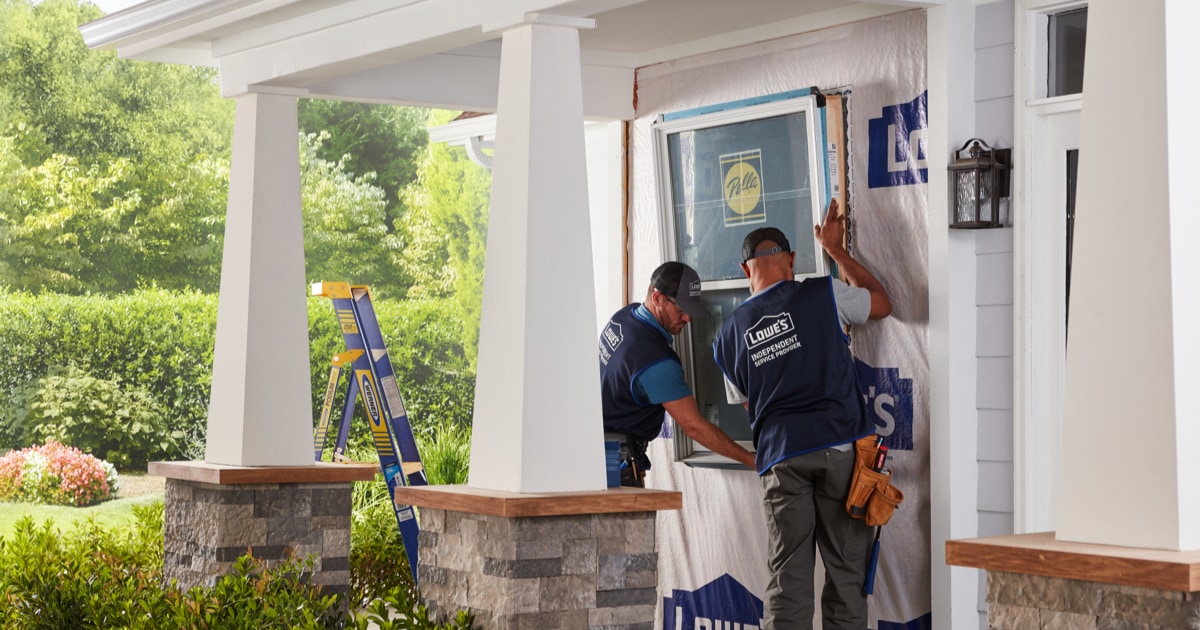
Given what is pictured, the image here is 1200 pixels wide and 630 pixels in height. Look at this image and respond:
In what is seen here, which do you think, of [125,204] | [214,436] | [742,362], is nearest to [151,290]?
[125,204]

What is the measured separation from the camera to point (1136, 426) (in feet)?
11.9

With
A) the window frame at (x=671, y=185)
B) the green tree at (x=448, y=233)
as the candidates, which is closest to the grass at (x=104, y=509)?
the green tree at (x=448, y=233)

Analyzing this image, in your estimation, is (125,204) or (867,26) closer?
(867,26)

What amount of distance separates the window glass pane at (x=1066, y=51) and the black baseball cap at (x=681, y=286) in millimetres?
1926

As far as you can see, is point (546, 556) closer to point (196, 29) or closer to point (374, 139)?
point (196, 29)

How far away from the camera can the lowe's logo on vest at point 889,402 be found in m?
6.34

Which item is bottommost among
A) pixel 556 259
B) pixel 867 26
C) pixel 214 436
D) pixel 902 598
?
pixel 902 598

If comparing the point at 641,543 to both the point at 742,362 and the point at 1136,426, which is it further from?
the point at 1136,426

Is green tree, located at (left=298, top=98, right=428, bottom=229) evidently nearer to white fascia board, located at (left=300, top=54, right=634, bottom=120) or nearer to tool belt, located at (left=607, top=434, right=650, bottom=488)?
white fascia board, located at (left=300, top=54, right=634, bottom=120)

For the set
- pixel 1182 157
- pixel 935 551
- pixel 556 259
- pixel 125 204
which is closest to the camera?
pixel 1182 157

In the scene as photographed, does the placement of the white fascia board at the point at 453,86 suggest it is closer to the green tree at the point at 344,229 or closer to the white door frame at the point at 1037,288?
the white door frame at the point at 1037,288

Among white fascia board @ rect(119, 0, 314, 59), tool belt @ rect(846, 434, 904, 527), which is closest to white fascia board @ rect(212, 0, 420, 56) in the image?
white fascia board @ rect(119, 0, 314, 59)

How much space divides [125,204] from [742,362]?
13892mm

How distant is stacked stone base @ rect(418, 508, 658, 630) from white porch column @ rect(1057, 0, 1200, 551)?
209cm
